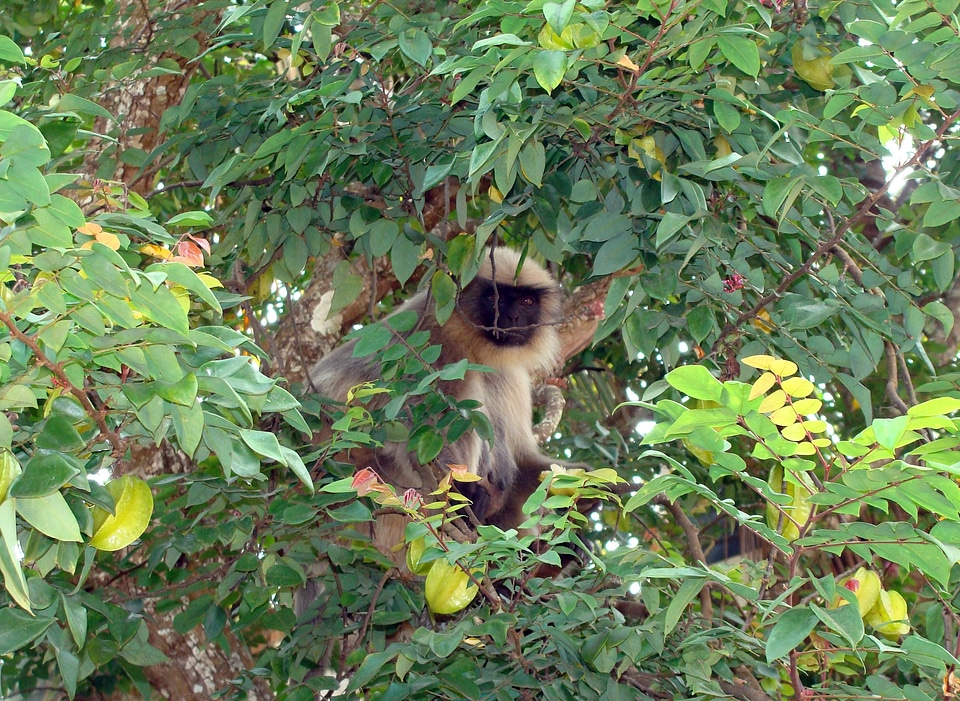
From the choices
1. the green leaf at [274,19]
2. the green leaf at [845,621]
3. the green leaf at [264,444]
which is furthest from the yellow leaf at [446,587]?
the green leaf at [274,19]

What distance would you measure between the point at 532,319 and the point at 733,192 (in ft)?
4.27

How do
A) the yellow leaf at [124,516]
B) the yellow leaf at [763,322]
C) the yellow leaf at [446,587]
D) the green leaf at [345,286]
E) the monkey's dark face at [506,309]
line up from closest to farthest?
the yellow leaf at [124,516]
the yellow leaf at [446,587]
the yellow leaf at [763,322]
the green leaf at [345,286]
the monkey's dark face at [506,309]

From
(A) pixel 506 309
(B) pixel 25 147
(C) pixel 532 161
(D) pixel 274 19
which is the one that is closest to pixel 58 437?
(B) pixel 25 147

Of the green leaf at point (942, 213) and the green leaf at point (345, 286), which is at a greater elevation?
the green leaf at point (942, 213)

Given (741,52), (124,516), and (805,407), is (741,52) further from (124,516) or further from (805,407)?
(124,516)

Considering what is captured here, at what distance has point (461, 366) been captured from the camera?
1980mm

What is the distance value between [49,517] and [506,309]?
255 cm

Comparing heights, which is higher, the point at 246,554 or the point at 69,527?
the point at 69,527

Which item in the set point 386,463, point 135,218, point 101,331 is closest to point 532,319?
point 386,463

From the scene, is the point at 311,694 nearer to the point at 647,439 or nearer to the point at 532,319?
the point at 647,439

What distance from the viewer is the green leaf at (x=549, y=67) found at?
148cm

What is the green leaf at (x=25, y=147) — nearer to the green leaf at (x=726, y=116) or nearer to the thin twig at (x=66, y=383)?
the thin twig at (x=66, y=383)

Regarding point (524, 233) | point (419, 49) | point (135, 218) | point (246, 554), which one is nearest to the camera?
point (135, 218)

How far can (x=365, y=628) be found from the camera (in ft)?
7.38
